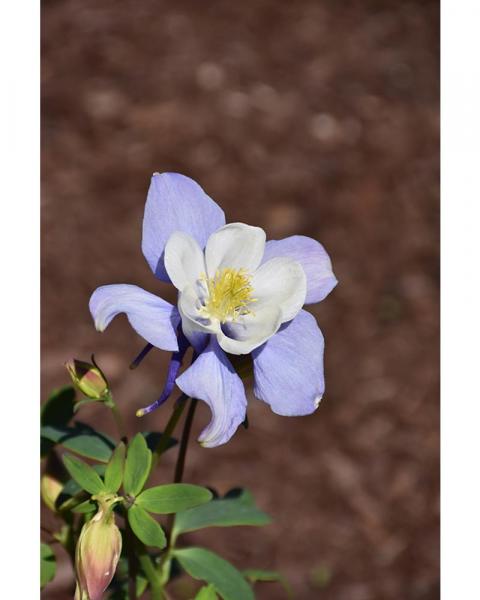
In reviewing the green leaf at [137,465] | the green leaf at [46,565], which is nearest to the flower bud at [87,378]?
the green leaf at [137,465]

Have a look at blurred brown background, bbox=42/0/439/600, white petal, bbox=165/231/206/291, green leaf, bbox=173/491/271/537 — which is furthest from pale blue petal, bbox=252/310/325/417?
blurred brown background, bbox=42/0/439/600

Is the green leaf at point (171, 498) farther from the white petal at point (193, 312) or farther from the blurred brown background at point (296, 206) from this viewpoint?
the blurred brown background at point (296, 206)

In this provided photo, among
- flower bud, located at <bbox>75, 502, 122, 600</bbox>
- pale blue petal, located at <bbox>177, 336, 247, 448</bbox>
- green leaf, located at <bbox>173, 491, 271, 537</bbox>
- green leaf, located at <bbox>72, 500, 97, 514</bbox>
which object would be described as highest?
pale blue petal, located at <bbox>177, 336, 247, 448</bbox>

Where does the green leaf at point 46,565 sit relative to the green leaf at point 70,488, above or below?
below

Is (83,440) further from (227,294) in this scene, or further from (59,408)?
(227,294)

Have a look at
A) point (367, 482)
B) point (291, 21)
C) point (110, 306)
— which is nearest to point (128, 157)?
point (291, 21)

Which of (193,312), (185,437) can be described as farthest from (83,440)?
(193,312)

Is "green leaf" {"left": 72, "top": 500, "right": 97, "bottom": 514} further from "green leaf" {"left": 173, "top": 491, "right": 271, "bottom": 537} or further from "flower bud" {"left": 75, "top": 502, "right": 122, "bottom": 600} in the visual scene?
"green leaf" {"left": 173, "top": 491, "right": 271, "bottom": 537}
